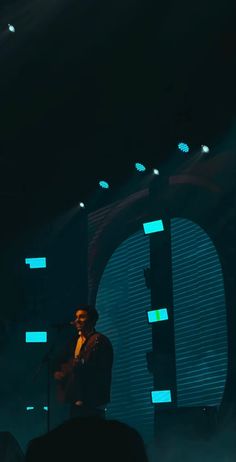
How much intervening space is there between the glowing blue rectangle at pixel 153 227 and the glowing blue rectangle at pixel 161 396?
2288 mm

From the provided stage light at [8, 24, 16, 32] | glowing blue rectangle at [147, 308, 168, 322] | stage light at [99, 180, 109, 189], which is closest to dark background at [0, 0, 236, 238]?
stage light at [8, 24, 16, 32]

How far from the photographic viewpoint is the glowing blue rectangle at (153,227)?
409 inches

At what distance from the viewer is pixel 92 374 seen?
8016 mm

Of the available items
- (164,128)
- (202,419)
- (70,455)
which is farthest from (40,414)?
(70,455)

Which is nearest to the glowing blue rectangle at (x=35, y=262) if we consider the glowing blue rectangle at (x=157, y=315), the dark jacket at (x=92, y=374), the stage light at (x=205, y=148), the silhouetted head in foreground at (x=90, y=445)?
the glowing blue rectangle at (x=157, y=315)

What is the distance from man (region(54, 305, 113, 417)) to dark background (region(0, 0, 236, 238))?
8.74 feet

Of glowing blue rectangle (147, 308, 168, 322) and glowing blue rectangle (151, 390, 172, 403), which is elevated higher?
glowing blue rectangle (147, 308, 168, 322)

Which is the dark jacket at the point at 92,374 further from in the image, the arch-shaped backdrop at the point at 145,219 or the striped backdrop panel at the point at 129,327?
the striped backdrop panel at the point at 129,327

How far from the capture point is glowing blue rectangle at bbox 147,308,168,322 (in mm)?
10008

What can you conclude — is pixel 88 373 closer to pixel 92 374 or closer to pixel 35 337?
pixel 92 374

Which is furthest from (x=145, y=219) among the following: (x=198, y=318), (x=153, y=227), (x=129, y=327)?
(x=198, y=318)

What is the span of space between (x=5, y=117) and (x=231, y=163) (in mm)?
3142

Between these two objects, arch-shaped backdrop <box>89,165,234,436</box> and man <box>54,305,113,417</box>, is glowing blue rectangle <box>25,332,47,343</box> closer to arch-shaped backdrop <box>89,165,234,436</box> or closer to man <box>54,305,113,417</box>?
arch-shaped backdrop <box>89,165,234,436</box>

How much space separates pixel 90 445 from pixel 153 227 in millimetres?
9100
